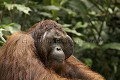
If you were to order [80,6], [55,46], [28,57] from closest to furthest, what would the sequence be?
[28,57] → [55,46] → [80,6]

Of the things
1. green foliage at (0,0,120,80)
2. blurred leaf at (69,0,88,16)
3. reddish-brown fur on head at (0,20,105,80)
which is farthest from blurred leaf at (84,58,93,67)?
reddish-brown fur on head at (0,20,105,80)

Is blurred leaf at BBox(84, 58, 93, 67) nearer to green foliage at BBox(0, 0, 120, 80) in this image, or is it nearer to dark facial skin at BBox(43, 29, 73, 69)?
green foliage at BBox(0, 0, 120, 80)

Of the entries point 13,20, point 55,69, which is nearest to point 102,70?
point 13,20

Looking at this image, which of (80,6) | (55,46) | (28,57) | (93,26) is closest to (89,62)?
(93,26)

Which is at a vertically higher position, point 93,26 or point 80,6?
point 80,6

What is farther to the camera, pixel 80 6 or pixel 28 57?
pixel 80 6

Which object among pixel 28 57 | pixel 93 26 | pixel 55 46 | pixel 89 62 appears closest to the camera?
pixel 28 57

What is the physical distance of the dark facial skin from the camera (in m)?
4.52

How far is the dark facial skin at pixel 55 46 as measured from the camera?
4.52 m

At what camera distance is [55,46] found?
458 cm

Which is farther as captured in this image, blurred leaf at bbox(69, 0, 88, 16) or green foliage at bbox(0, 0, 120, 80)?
blurred leaf at bbox(69, 0, 88, 16)

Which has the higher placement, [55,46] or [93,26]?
[55,46]

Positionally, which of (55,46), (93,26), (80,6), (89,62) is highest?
(55,46)

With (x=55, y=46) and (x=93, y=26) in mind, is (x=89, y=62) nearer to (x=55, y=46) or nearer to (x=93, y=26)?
(x=93, y=26)
